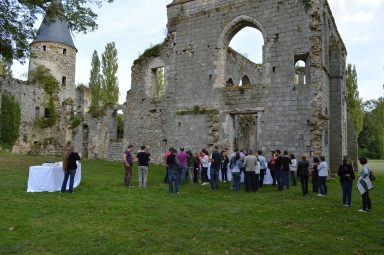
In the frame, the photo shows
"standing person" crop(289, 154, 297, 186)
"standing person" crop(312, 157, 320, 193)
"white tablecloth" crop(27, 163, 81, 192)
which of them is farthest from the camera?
"standing person" crop(289, 154, 297, 186)

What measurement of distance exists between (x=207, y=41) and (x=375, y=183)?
1057cm

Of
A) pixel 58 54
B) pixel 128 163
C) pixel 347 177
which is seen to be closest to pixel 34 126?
pixel 58 54

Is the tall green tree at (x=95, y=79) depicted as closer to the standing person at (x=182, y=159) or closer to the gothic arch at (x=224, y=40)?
the gothic arch at (x=224, y=40)

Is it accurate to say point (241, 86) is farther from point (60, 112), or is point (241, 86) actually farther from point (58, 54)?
point (58, 54)

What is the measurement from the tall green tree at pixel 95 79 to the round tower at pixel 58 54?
17.1 ft

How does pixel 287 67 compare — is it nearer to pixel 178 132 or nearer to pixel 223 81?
pixel 223 81

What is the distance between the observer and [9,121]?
28625 mm

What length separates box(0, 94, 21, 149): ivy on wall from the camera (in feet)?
92.9

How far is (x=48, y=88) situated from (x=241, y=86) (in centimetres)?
2138

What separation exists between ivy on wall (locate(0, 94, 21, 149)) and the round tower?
6.06 m

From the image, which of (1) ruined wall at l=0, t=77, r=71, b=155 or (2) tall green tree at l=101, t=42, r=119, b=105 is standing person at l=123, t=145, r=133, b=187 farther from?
(2) tall green tree at l=101, t=42, r=119, b=105

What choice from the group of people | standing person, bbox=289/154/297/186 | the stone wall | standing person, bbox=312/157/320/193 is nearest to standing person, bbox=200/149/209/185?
the group of people

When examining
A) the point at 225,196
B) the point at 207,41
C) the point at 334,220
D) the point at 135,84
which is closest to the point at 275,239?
the point at 334,220

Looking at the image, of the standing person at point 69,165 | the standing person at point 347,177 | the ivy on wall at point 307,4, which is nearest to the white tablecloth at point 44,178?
the standing person at point 69,165
